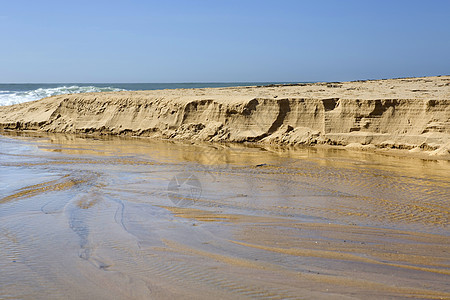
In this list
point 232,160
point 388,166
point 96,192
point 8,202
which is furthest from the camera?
point 232,160

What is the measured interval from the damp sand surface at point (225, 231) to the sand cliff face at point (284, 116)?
2.40 m

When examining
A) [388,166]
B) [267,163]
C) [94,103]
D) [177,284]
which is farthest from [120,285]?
[94,103]

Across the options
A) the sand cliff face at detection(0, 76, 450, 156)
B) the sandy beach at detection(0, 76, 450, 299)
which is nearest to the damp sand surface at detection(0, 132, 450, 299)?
the sandy beach at detection(0, 76, 450, 299)

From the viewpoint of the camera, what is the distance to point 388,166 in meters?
8.59

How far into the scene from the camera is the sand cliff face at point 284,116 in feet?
35.6

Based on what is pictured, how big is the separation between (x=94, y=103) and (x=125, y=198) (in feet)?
38.3

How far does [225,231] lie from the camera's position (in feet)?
15.4

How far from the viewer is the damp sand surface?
3.47 m

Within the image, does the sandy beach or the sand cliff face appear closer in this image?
the sandy beach

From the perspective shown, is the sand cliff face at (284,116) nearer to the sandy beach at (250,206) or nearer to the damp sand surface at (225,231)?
the sandy beach at (250,206)

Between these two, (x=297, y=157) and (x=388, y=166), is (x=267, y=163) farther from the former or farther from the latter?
(x=388, y=166)

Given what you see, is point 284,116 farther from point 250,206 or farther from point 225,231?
point 225,231

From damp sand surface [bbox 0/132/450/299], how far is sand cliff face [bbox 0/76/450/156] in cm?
240

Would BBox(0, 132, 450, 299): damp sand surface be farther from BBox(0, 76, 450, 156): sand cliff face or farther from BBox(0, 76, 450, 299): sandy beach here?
BBox(0, 76, 450, 156): sand cliff face
